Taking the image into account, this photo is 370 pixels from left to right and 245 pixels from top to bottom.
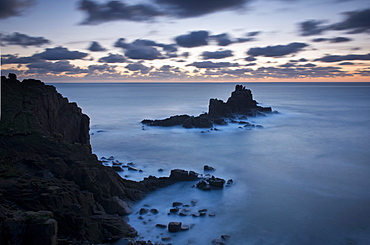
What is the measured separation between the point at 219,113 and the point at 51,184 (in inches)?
2166

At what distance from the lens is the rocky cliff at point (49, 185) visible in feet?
41.5

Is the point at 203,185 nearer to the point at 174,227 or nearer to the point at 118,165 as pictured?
the point at 174,227

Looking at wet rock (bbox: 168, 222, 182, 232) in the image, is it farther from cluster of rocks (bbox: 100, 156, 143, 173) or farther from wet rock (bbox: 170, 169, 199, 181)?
cluster of rocks (bbox: 100, 156, 143, 173)

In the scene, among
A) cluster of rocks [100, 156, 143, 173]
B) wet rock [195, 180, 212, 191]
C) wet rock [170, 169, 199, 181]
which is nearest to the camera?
wet rock [195, 180, 212, 191]

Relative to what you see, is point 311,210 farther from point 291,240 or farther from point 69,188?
point 69,188

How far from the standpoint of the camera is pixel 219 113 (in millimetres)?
69125

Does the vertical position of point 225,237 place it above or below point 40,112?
below

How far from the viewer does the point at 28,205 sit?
14.6 meters

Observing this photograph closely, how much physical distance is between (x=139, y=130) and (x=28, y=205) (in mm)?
44094

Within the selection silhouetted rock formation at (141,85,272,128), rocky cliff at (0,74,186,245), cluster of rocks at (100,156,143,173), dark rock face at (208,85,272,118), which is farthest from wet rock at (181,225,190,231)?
dark rock face at (208,85,272,118)

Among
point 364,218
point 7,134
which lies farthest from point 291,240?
point 7,134

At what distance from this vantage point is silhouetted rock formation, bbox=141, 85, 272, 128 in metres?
61.1

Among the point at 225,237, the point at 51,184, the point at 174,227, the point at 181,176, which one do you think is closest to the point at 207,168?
the point at 181,176

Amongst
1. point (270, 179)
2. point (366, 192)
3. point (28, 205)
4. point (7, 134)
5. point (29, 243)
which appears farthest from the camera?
point (270, 179)
